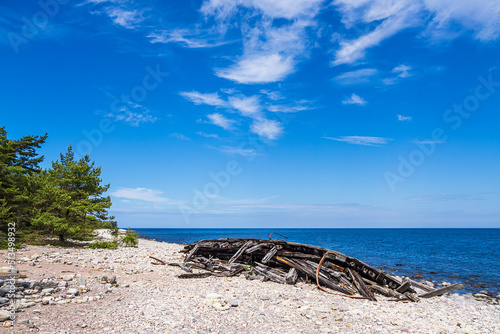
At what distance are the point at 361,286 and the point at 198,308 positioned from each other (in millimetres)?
8165

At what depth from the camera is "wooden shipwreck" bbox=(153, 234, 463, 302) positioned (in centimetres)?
1361

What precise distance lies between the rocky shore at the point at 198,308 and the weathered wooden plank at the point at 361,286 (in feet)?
1.81

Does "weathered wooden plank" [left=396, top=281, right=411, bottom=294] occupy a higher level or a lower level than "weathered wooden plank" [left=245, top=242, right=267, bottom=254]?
lower

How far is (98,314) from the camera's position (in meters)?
8.29

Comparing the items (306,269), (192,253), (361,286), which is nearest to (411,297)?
(361,286)

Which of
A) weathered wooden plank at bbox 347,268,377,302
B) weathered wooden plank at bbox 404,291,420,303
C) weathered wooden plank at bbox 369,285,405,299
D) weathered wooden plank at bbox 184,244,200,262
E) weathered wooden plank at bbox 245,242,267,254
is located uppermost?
weathered wooden plank at bbox 245,242,267,254

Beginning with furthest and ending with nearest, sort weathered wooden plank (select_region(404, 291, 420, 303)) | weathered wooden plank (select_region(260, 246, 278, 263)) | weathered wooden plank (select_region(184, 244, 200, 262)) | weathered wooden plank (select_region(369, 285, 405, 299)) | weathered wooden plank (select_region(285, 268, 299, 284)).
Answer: weathered wooden plank (select_region(184, 244, 200, 262)) → weathered wooden plank (select_region(260, 246, 278, 263)) → weathered wooden plank (select_region(285, 268, 299, 284)) → weathered wooden plank (select_region(369, 285, 405, 299)) → weathered wooden plank (select_region(404, 291, 420, 303))

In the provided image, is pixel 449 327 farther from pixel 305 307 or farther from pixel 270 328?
pixel 270 328

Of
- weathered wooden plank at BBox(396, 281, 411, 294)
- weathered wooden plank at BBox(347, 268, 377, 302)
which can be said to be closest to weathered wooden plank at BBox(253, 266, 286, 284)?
weathered wooden plank at BBox(347, 268, 377, 302)

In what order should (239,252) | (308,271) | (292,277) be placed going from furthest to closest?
(239,252), (308,271), (292,277)

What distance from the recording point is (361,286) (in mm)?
13203

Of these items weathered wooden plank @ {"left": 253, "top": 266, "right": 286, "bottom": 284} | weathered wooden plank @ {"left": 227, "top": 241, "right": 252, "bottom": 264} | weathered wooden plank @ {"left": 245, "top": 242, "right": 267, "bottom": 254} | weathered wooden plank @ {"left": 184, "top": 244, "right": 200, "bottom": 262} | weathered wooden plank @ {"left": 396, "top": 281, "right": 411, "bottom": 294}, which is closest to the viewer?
weathered wooden plank @ {"left": 396, "top": 281, "right": 411, "bottom": 294}

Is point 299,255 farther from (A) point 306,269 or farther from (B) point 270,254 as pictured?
(B) point 270,254

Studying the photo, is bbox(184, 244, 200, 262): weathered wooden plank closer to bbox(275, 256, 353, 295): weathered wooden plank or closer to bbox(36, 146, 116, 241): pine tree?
bbox(275, 256, 353, 295): weathered wooden plank
